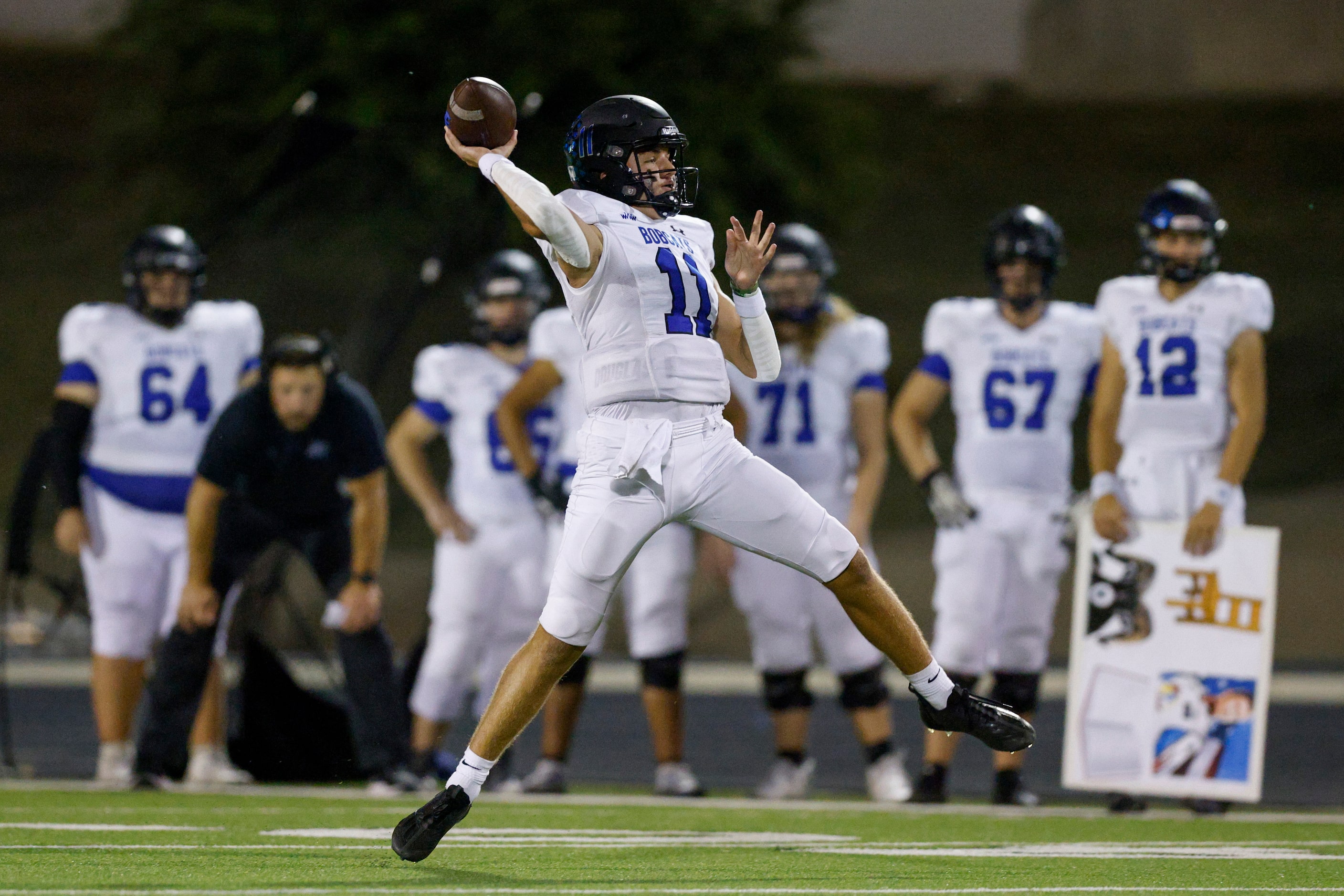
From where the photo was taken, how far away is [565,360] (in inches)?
278

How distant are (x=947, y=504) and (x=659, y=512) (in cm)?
248

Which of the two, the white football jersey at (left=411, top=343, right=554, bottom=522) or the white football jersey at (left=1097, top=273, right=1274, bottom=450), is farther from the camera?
the white football jersey at (left=411, top=343, right=554, bottom=522)

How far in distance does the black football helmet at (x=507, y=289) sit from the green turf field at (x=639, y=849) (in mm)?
1827

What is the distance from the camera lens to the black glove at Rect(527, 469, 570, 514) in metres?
6.96

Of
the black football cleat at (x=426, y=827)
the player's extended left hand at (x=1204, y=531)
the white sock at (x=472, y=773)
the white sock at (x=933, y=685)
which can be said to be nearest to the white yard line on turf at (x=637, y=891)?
the black football cleat at (x=426, y=827)

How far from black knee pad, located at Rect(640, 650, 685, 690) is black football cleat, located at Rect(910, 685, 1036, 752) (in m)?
2.30

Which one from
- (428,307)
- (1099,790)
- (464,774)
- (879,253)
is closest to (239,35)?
(428,307)

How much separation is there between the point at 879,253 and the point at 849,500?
29519mm

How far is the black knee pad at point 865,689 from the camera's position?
22.4 ft

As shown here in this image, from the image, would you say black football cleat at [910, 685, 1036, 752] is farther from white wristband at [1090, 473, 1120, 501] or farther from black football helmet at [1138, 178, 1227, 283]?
black football helmet at [1138, 178, 1227, 283]

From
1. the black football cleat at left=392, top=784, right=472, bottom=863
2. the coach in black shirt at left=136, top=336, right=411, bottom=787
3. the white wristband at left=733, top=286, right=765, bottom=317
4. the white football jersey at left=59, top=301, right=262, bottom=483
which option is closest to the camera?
the black football cleat at left=392, top=784, right=472, bottom=863

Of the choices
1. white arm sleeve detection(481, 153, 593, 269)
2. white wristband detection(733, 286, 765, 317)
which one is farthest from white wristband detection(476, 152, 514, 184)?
white wristband detection(733, 286, 765, 317)

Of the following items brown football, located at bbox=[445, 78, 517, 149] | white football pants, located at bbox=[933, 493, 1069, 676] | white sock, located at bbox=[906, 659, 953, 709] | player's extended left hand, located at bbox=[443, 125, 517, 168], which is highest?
brown football, located at bbox=[445, 78, 517, 149]

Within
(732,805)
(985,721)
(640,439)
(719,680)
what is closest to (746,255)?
(640,439)
